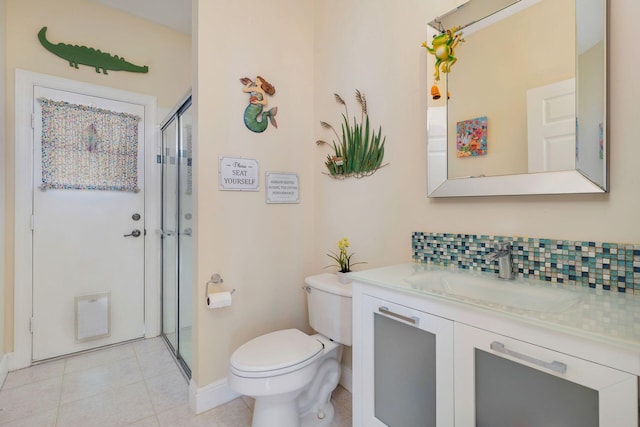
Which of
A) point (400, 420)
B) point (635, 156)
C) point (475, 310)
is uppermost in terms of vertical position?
point (635, 156)

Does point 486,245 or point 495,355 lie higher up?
point 486,245

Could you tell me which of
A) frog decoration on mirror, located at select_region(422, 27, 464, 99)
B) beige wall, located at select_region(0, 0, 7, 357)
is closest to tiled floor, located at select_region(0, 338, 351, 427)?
beige wall, located at select_region(0, 0, 7, 357)

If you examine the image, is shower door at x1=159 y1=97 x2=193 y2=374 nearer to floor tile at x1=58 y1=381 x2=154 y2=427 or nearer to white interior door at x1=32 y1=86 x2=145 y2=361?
white interior door at x1=32 y1=86 x2=145 y2=361

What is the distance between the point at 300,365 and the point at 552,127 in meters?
1.39

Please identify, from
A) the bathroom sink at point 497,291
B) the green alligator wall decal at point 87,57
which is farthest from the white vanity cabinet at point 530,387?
the green alligator wall decal at point 87,57

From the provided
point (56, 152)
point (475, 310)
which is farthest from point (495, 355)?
point (56, 152)

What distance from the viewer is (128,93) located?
2500mm

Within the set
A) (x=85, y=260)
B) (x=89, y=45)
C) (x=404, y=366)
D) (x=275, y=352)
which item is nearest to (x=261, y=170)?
(x=275, y=352)

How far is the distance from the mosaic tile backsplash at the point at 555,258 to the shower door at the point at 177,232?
5.17 feet

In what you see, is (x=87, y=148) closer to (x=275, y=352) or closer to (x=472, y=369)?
(x=275, y=352)

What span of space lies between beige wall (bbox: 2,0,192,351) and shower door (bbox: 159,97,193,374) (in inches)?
19.8

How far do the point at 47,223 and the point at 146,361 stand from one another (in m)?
1.30

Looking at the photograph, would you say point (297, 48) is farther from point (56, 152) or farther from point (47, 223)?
point (47, 223)

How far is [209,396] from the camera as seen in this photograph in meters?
1.66
